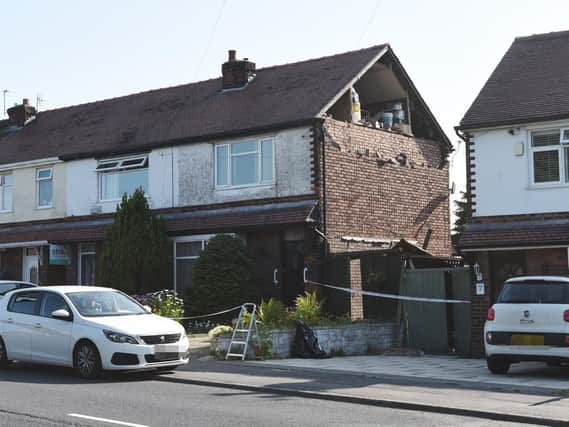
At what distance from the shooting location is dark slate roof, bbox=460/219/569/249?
18047 millimetres

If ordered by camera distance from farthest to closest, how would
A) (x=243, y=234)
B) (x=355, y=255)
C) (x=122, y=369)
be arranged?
(x=243, y=234) < (x=355, y=255) < (x=122, y=369)

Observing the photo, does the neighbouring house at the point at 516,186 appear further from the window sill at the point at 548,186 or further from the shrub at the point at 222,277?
the shrub at the point at 222,277

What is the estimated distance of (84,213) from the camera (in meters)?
28.4

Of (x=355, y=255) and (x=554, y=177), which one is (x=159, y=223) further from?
(x=554, y=177)

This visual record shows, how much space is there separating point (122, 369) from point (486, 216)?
9233 mm

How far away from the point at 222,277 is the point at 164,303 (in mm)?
1629

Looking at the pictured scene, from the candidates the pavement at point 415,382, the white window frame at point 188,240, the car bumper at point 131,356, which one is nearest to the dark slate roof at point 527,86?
the pavement at point 415,382

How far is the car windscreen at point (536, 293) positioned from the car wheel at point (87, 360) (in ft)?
22.1

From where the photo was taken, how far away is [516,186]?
62.7 feet

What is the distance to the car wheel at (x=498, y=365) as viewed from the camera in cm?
1477

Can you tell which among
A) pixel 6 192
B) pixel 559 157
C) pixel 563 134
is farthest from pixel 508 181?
pixel 6 192

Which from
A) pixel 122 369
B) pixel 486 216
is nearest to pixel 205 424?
pixel 122 369

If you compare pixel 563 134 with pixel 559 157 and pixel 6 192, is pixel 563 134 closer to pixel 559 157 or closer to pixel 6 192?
pixel 559 157

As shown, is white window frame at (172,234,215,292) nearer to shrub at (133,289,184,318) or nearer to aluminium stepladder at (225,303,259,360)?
shrub at (133,289,184,318)
